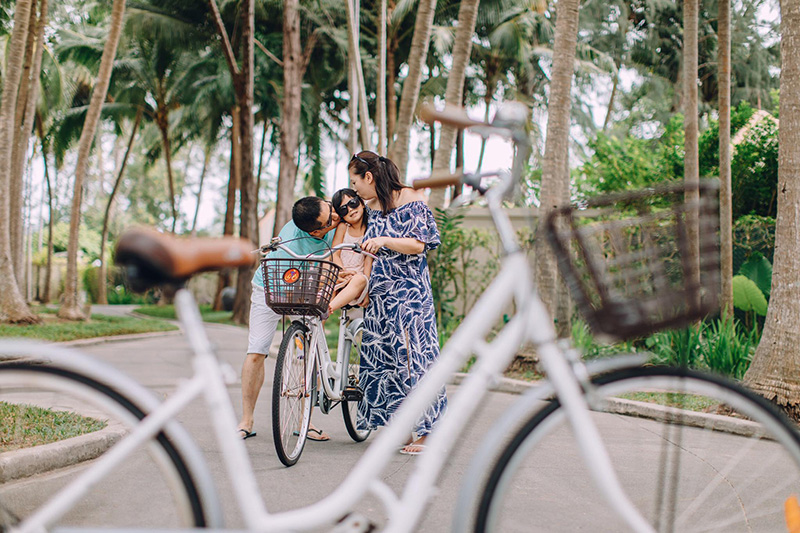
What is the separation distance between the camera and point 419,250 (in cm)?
476

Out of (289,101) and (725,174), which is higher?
(289,101)

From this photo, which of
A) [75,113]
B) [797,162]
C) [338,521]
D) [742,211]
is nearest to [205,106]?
[75,113]

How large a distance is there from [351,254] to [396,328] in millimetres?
617

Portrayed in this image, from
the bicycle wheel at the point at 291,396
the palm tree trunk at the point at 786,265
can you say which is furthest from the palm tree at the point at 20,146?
the palm tree trunk at the point at 786,265

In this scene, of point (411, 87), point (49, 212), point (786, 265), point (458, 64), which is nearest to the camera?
point (786, 265)

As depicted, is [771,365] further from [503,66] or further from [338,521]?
[503,66]

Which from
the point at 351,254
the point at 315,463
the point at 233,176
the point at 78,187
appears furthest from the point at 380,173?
the point at 233,176

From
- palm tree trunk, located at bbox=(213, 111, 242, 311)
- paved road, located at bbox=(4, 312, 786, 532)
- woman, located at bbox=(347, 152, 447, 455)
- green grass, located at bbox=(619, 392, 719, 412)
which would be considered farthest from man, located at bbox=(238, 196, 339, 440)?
palm tree trunk, located at bbox=(213, 111, 242, 311)

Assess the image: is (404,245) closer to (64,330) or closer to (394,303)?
(394,303)

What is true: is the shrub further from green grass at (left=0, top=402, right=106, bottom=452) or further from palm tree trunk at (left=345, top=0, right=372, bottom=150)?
palm tree trunk at (left=345, top=0, right=372, bottom=150)

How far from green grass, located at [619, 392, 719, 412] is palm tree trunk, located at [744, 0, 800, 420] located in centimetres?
297

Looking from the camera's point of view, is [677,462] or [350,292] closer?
[677,462]

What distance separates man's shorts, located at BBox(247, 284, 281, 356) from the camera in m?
5.09

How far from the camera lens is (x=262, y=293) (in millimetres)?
5129
